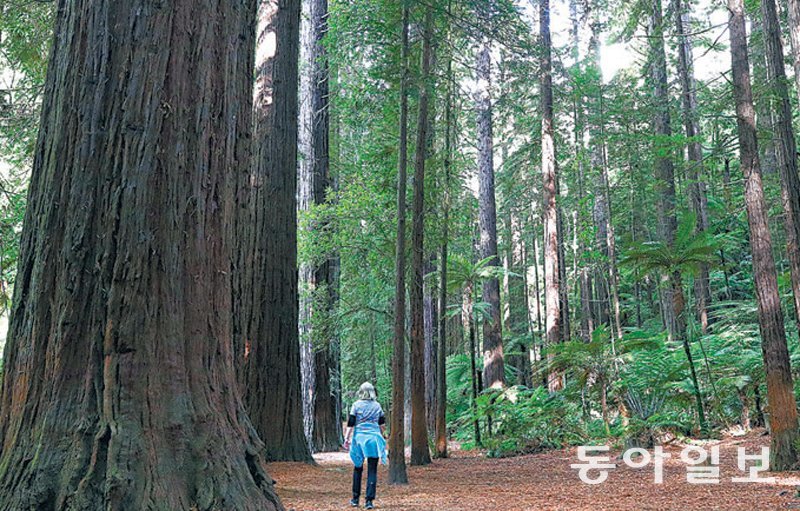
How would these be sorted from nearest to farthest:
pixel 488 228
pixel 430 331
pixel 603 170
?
pixel 430 331 → pixel 488 228 → pixel 603 170

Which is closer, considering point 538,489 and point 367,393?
point 367,393

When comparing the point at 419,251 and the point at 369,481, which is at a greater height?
the point at 419,251

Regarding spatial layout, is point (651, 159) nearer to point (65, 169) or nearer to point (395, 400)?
point (395, 400)

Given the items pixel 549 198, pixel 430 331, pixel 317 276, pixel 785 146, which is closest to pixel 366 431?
pixel 317 276

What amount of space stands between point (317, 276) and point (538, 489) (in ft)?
23.4

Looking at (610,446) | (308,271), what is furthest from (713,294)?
(308,271)

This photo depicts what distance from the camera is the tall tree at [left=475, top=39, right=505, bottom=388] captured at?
59.3 feet

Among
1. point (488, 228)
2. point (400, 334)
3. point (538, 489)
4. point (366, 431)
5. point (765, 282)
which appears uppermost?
point (488, 228)

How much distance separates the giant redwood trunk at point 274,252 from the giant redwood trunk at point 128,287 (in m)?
5.87

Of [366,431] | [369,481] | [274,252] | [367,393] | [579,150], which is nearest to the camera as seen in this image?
[369,481]

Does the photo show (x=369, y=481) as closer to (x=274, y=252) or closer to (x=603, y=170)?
(x=274, y=252)

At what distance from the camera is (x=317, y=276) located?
14.1 metres

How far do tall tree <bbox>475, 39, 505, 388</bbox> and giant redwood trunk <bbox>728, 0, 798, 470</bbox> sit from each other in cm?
880

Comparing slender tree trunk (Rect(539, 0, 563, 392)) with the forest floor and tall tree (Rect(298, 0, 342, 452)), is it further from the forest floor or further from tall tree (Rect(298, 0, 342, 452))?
the forest floor
